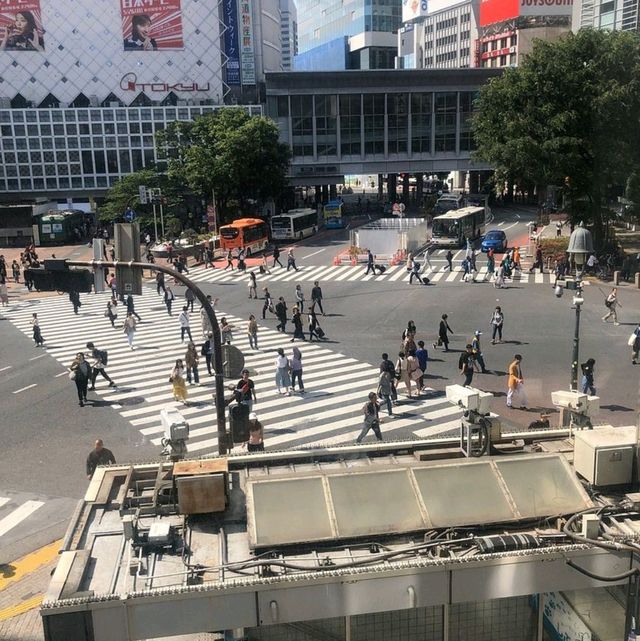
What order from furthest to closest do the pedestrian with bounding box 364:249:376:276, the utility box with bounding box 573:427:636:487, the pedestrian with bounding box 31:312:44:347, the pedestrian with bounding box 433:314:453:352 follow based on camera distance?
1. the pedestrian with bounding box 364:249:376:276
2. the pedestrian with bounding box 31:312:44:347
3. the pedestrian with bounding box 433:314:453:352
4. the utility box with bounding box 573:427:636:487

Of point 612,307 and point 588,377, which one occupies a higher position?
point 588,377

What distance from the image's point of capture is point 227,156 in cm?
6050

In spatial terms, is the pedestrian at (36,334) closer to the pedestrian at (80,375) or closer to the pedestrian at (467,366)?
the pedestrian at (80,375)

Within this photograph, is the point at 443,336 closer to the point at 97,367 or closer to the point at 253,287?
the point at 97,367

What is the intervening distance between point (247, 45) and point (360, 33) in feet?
298

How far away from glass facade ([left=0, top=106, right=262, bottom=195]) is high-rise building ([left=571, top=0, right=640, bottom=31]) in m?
33.2

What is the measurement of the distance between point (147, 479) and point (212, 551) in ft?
6.24

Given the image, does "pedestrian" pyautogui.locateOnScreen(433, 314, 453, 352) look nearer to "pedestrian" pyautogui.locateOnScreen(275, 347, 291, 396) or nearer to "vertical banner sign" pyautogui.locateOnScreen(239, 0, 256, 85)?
"pedestrian" pyautogui.locateOnScreen(275, 347, 291, 396)

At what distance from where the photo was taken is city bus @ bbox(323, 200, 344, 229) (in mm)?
68625

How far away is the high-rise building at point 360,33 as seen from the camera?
6506 inches

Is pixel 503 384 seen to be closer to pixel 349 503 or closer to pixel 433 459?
pixel 433 459

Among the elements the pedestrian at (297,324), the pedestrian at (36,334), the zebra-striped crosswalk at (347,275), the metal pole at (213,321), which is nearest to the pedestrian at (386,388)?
the metal pole at (213,321)

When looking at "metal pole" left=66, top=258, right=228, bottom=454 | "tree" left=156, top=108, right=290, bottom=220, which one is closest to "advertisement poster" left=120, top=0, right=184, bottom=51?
"tree" left=156, top=108, right=290, bottom=220

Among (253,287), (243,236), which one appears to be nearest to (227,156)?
(243,236)
